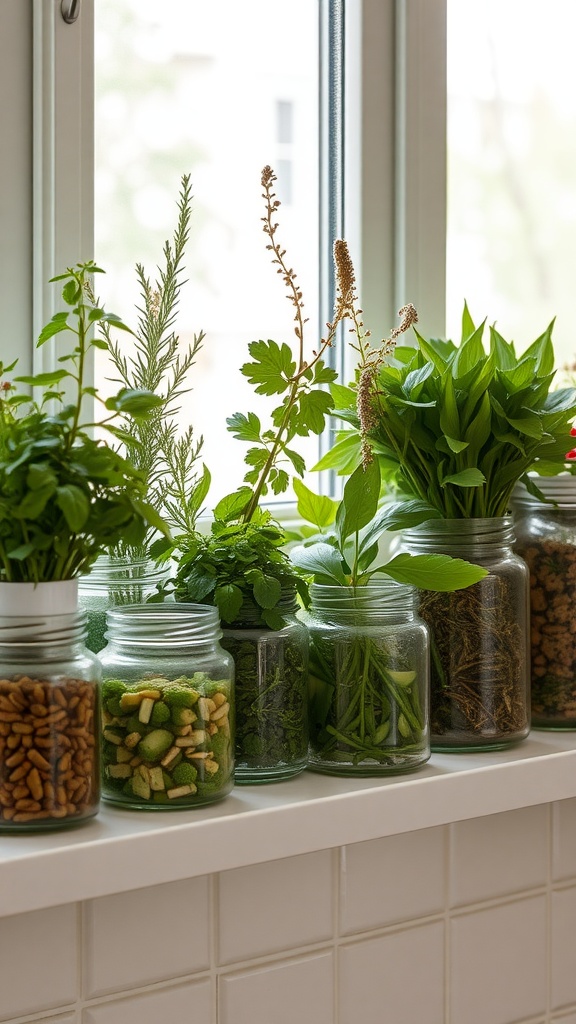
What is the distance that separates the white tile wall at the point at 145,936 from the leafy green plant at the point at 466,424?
15.2 inches

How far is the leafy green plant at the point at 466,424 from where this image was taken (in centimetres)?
89

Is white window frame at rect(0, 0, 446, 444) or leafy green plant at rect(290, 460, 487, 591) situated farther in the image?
white window frame at rect(0, 0, 446, 444)

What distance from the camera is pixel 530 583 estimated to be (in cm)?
96

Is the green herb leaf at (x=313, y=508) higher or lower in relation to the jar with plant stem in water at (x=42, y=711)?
higher

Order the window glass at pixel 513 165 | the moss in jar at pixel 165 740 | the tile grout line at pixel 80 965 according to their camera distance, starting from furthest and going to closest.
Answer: the window glass at pixel 513 165
the tile grout line at pixel 80 965
the moss in jar at pixel 165 740

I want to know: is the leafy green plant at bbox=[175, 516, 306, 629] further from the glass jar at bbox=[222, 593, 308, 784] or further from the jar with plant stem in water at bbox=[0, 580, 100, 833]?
the jar with plant stem in water at bbox=[0, 580, 100, 833]

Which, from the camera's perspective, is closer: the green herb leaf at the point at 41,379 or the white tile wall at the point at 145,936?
the green herb leaf at the point at 41,379

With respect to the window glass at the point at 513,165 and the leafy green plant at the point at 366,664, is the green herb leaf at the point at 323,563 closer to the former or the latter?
the leafy green plant at the point at 366,664

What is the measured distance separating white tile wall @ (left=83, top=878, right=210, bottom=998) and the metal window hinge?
2.36 feet

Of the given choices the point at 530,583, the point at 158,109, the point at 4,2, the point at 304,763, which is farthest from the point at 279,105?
the point at 304,763

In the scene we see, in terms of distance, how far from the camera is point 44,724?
0.67m

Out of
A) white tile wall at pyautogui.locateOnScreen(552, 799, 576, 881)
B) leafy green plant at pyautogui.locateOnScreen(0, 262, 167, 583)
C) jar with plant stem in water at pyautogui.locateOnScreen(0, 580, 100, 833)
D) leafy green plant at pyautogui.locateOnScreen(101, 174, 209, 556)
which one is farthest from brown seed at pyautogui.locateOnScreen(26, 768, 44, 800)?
white tile wall at pyautogui.locateOnScreen(552, 799, 576, 881)

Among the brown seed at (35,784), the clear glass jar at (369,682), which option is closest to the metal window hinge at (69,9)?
the clear glass jar at (369,682)

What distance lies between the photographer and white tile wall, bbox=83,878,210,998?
2.75 ft
